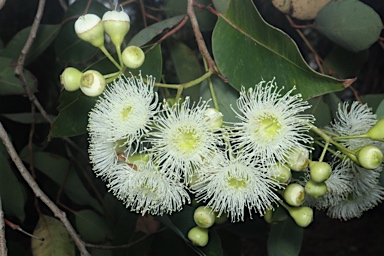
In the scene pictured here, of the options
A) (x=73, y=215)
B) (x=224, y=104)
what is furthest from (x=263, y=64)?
(x=73, y=215)

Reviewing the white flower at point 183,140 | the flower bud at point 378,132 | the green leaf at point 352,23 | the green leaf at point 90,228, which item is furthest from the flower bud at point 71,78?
the green leaf at point 90,228

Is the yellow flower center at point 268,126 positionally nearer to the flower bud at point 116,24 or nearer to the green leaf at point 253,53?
the green leaf at point 253,53

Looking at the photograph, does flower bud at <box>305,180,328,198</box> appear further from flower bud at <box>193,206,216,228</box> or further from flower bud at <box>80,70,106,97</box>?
flower bud at <box>80,70,106,97</box>

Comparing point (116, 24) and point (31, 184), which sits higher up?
point (116, 24)

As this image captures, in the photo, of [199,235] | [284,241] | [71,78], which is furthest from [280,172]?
[284,241]

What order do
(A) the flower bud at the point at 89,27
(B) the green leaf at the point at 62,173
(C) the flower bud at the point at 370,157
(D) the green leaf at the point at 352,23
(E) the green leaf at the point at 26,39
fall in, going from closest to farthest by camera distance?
(C) the flower bud at the point at 370,157, (A) the flower bud at the point at 89,27, (D) the green leaf at the point at 352,23, (E) the green leaf at the point at 26,39, (B) the green leaf at the point at 62,173

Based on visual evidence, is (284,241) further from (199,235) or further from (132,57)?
(132,57)
